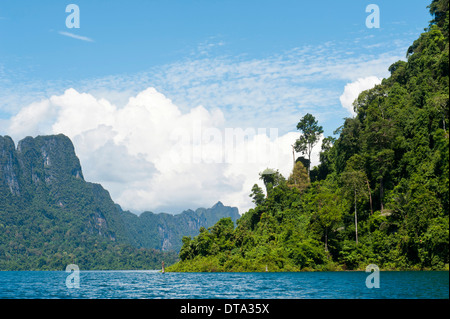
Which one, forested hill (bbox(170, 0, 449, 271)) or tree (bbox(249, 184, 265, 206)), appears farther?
tree (bbox(249, 184, 265, 206))

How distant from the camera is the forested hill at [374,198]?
5512 centimetres

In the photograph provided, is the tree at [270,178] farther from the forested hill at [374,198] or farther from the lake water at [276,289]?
the lake water at [276,289]

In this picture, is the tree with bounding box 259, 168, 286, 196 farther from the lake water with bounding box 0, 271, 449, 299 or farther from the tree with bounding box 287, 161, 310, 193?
the lake water with bounding box 0, 271, 449, 299

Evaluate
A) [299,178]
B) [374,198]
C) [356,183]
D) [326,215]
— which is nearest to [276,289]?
[356,183]

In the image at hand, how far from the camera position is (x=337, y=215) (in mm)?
72688

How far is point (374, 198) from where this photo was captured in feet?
239

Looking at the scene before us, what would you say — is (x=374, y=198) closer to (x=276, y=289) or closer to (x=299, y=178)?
(x=299, y=178)

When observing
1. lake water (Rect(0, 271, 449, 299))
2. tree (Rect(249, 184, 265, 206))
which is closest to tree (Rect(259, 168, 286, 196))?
tree (Rect(249, 184, 265, 206))

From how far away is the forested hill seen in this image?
181 feet

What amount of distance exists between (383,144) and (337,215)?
14.6 m

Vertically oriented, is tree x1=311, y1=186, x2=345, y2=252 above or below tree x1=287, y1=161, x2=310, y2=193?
below
